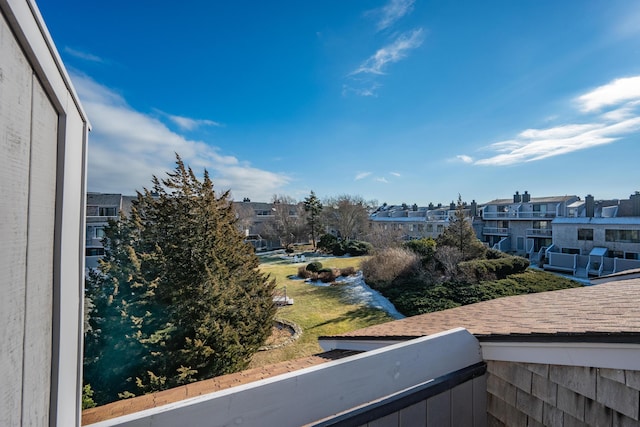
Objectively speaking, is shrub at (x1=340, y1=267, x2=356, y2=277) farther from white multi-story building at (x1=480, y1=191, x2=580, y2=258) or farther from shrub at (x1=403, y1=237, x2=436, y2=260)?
white multi-story building at (x1=480, y1=191, x2=580, y2=258)

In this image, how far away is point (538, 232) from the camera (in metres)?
25.9

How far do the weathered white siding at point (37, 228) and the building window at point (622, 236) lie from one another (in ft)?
93.5

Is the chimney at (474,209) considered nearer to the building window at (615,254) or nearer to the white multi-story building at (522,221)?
the white multi-story building at (522,221)

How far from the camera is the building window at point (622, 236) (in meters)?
18.8

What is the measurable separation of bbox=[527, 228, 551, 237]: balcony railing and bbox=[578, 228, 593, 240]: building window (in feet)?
10.7

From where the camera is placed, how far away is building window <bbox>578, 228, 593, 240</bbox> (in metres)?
21.1

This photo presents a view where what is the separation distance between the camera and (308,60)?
884 centimetres

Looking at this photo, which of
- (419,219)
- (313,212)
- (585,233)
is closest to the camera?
(585,233)

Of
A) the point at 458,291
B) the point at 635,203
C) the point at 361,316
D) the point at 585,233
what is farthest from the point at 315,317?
the point at 635,203

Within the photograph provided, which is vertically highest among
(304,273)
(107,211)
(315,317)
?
(107,211)

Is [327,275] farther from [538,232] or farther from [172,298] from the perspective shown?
[538,232]

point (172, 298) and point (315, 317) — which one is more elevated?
point (172, 298)

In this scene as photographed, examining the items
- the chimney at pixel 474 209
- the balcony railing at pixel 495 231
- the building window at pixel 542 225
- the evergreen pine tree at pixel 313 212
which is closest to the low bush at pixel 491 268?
the building window at pixel 542 225

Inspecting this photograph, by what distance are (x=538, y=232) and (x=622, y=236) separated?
6478 millimetres
